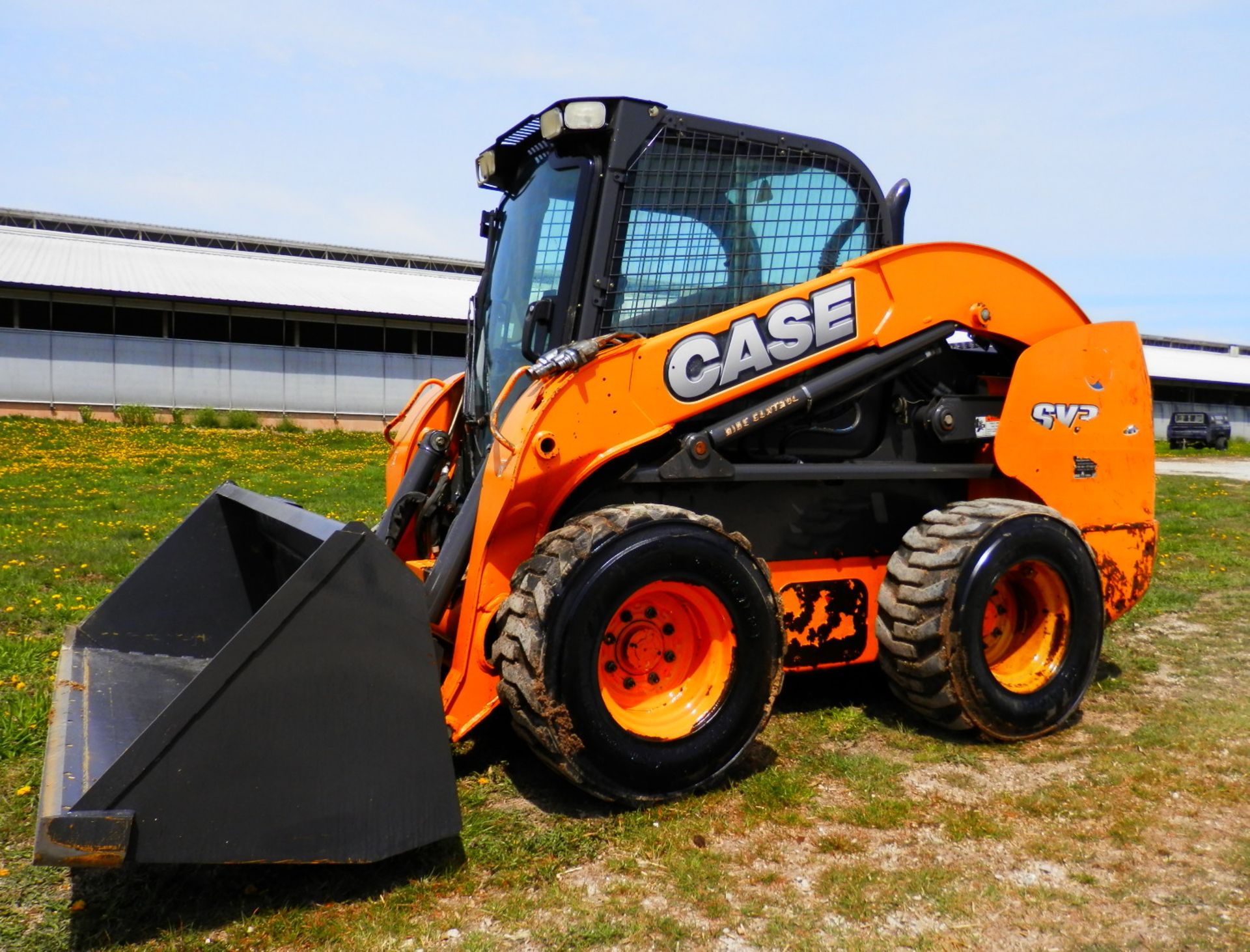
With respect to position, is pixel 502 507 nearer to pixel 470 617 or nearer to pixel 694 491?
pixel 470 617

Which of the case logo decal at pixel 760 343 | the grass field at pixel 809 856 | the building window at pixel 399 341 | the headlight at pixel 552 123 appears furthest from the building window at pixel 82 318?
the case logo decal at pixel 760 343

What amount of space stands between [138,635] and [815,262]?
3318mm

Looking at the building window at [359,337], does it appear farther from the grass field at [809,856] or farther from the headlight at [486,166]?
the headlight at [486,166]

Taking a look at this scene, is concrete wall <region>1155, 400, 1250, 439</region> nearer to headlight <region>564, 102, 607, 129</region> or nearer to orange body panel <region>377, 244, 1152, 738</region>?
orange body panel <region>377, 244, 1152, 738</region>

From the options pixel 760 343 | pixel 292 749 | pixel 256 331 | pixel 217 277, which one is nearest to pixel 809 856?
pixel 292 749

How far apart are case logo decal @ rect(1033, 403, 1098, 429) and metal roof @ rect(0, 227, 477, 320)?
73.7 ft

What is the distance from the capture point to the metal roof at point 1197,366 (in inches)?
1729

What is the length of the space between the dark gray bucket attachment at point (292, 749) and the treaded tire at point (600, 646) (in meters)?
0.39

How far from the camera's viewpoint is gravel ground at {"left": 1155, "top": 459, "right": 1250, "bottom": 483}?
834 inches

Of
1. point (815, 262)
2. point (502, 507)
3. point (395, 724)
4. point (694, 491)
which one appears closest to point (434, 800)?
point (395, 724)

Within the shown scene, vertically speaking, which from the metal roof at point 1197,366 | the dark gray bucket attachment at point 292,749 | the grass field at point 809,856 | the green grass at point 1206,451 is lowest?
the grass field at point 809,856

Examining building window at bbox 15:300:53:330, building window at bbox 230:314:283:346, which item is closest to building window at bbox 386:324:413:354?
building window at bbox 230:314:283:346

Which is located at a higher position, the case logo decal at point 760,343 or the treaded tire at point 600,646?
the case logo decal at point 760,343

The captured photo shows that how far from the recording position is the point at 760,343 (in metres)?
4.24
